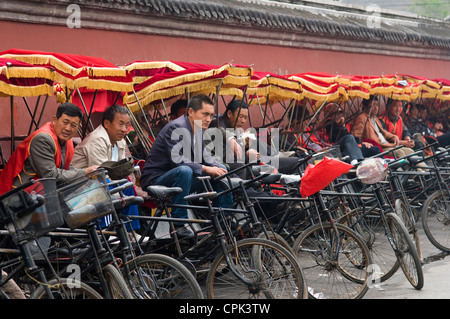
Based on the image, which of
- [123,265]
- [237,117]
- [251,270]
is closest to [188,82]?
[237,117]

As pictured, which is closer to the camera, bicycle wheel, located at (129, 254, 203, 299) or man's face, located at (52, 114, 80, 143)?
bicycle wheel, located at (129, 254, 203, 299)

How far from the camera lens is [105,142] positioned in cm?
668

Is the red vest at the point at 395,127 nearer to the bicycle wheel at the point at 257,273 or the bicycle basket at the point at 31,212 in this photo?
the bicycle wheel at the point at 257,273

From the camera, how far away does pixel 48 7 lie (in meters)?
9.41

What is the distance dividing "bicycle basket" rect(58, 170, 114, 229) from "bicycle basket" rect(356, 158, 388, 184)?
270 cm

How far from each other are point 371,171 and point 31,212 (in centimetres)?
327

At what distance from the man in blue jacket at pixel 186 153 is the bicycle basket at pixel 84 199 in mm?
1718

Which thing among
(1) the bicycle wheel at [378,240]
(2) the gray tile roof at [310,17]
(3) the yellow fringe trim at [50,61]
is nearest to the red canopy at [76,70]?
(3) the yellow fringe trim at [50,61]

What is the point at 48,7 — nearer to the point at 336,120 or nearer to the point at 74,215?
the point at 336,120

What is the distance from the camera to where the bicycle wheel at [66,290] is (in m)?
4.23

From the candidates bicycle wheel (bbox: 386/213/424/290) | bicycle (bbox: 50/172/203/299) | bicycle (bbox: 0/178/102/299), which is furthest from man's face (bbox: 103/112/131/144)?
bicycle wheel (bbox: 386/213/424/290)

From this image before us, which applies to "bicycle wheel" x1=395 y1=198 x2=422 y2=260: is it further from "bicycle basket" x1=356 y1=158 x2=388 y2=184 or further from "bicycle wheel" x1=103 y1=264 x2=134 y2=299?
"bicycle wheel" x1=103 y1=264 x2=134 y2=299

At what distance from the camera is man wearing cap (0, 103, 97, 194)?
5.70m

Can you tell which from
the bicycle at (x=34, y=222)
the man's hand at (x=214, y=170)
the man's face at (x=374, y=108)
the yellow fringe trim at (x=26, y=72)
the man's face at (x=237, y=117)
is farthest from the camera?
the man's face at (x=374, y=108)
